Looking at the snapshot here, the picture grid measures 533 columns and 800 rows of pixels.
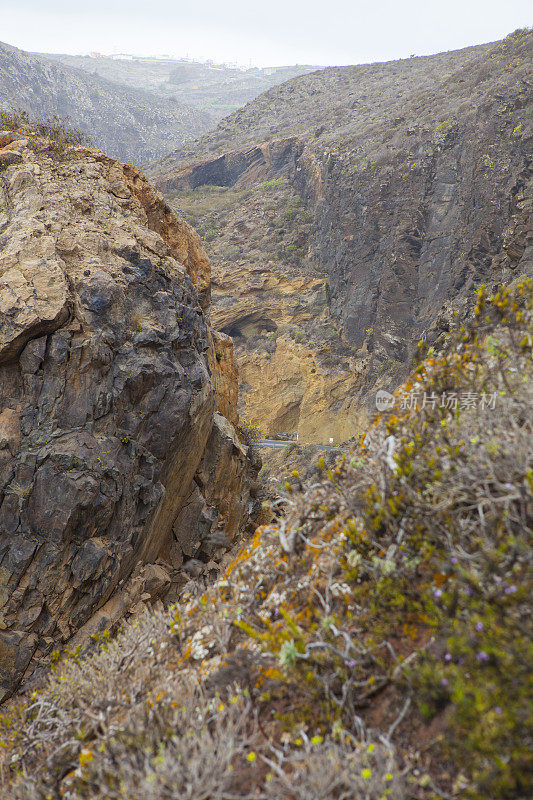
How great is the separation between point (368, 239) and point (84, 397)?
102ft

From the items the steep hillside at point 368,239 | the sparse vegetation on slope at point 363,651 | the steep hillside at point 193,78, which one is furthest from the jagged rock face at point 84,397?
the steep hillside at point 193,78

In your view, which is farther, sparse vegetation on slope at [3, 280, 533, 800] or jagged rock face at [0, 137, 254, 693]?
jagged rock face at [0, 137, 254, 693]

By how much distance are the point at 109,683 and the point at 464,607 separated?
3071 mm

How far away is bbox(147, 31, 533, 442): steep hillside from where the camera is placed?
29766 millimetres

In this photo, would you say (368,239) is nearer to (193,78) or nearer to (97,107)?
(97,107)

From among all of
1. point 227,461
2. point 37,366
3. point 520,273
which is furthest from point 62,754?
point 520,273

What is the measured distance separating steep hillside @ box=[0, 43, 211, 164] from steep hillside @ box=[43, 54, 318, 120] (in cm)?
3490

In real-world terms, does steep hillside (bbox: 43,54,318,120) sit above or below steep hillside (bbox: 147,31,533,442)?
above

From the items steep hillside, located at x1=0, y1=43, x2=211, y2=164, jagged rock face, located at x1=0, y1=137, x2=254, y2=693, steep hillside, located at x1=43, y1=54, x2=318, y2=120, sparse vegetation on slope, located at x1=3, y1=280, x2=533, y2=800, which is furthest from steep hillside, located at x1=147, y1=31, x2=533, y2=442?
steep hillside, located at x1=43, y1=54, x2=318, y2=120

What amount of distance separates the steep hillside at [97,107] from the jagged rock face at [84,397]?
86132 millimetres

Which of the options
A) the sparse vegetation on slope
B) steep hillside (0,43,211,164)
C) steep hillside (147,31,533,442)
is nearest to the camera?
the sparse vegetation on slope

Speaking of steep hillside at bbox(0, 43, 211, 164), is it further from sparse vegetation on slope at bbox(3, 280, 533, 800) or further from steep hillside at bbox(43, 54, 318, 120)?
sparse vegetation on slope at bbox(3, 280, 533, 800)

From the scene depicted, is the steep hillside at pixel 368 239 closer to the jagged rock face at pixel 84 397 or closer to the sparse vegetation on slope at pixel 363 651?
the jagged rock face at pixel 84 397

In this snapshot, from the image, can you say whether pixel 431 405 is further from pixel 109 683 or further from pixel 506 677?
pixel 109 683
